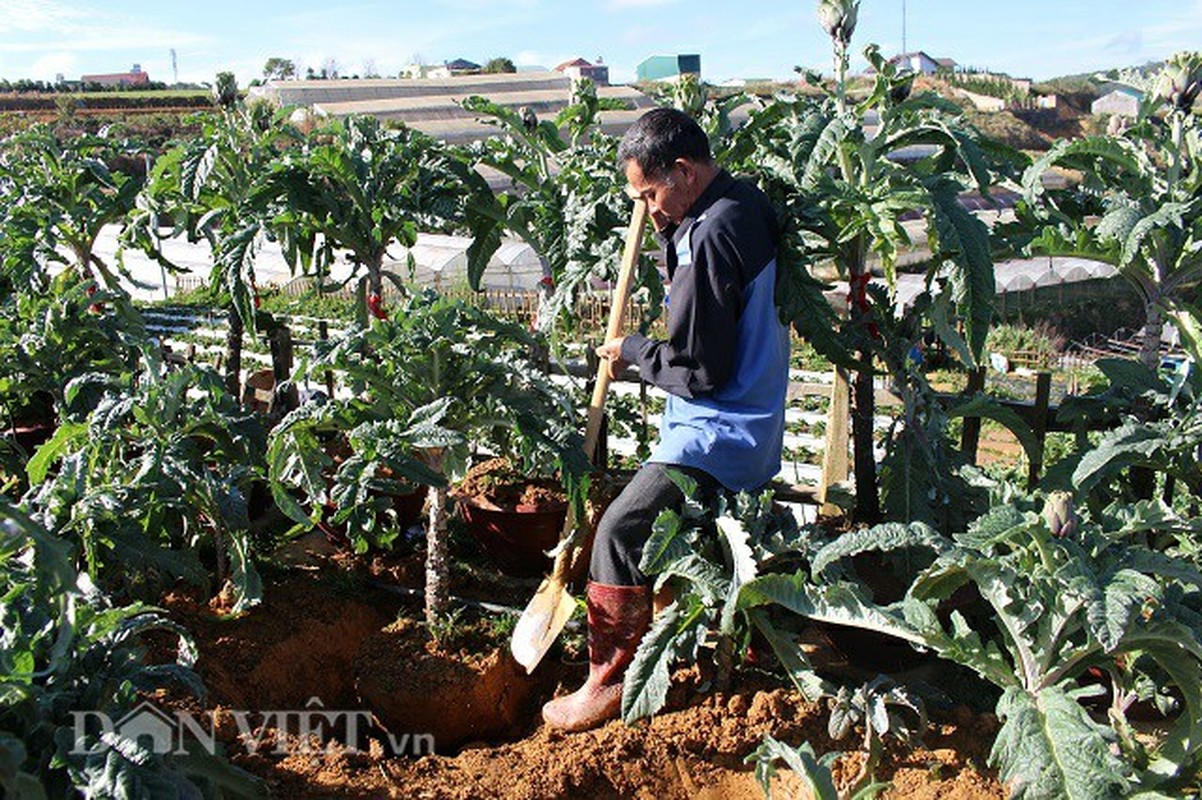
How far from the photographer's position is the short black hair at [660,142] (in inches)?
125

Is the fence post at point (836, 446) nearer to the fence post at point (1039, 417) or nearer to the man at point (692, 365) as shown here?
the fence post at point (1039, 417)

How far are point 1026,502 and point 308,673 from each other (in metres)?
2.43

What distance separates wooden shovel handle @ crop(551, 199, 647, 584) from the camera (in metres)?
3.52

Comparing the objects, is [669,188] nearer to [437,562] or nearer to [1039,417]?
[437,562]

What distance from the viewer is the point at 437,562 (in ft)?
12.2

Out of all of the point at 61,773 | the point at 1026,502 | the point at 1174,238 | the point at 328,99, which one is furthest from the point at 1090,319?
the point at 328,99

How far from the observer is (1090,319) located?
15.8m

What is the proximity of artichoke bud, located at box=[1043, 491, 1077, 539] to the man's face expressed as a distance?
1383 millimetres

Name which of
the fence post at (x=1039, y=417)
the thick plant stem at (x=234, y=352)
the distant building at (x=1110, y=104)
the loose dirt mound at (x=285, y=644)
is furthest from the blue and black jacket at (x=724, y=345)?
the distant building at (x=1110, y=104)

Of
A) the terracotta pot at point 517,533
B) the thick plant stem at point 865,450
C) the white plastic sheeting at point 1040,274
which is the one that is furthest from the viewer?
Result: the white plastic sheeting at point 1040,274

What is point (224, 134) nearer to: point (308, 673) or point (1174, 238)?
point (308, 673)

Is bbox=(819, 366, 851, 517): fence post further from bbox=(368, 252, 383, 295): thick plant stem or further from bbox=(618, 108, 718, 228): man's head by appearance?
bbox=(368, 252, 383, 295): thick plant stem

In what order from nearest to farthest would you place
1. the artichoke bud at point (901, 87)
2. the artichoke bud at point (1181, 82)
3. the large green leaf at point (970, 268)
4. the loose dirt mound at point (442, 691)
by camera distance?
the large green leaf at point (970, 268), the loose dirt mound at point (442, 691), the artichoke bud at point (901, 87), the artichoke bud at point (1181, 82)

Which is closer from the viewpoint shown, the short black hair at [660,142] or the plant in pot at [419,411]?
the short black hair at [660,142]
